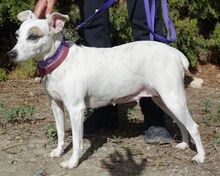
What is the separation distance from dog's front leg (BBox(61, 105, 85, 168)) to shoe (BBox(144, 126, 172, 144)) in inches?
29.0

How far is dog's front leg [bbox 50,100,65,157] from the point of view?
426cm

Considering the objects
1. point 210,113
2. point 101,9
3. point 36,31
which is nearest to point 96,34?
point 101,9

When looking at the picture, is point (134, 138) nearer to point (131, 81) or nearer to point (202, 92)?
point (131, 81)

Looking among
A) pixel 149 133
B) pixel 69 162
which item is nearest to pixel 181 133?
pixel 149 133

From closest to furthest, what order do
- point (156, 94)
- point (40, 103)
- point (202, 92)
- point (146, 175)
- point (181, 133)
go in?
point (146, 175)
point (156, 94)
point (181, 133)
point (40, 103)
point (202, 92)

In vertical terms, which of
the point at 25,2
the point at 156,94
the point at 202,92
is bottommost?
the point at 202,92

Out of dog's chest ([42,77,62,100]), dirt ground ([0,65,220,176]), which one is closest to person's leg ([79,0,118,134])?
dirt ground ([0,65,220,176])

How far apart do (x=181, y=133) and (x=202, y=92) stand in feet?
6.14

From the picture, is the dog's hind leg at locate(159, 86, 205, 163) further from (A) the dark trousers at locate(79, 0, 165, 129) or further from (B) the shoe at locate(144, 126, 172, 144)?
(A) the dark trousers at locate(79, 0, 165, 129)

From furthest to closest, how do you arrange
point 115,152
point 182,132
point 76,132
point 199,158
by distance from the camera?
point 182,132 < point 115,152 < point 199,158 < point 76,132

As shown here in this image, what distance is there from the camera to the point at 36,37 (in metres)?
3.84

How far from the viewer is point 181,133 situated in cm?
459

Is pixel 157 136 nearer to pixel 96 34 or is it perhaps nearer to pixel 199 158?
pixel 199 158

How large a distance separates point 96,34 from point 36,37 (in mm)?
850
